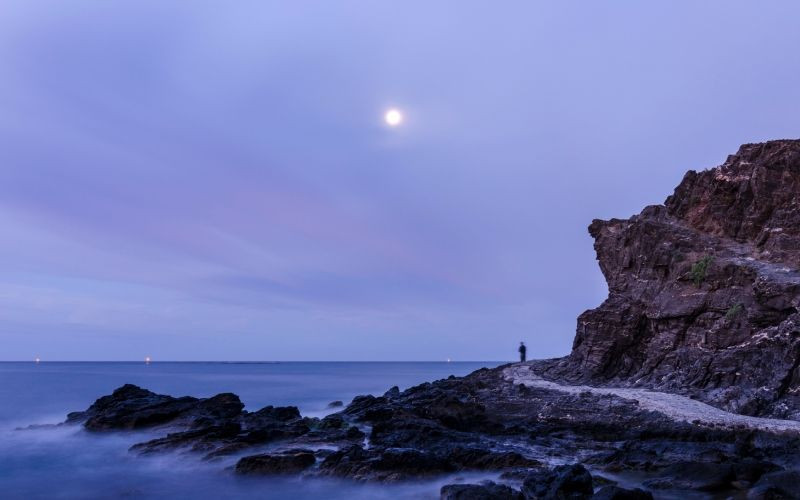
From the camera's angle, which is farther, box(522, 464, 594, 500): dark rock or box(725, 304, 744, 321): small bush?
box(725, 304, 744, 321): small bush

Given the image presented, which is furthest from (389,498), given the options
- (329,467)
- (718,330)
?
(718,330)

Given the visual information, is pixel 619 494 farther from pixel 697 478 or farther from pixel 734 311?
pixel 734 311

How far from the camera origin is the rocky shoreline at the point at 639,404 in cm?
1945

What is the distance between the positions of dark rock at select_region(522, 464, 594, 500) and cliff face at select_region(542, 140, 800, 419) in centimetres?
1402

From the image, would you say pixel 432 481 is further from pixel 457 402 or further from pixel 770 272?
pixel 770 272

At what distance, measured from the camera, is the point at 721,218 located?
125ft

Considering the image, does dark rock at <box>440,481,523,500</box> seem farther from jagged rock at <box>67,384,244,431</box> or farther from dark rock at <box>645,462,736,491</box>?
jagged rock at <box>67,384,244,431</box>

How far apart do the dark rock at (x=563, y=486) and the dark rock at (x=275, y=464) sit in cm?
906

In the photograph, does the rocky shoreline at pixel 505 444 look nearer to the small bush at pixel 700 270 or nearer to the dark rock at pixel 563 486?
the dark rock at pixel 563 486

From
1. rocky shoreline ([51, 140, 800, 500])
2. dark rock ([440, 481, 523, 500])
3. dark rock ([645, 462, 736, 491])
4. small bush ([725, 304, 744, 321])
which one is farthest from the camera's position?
small bush ([725, 304, 744, 321])

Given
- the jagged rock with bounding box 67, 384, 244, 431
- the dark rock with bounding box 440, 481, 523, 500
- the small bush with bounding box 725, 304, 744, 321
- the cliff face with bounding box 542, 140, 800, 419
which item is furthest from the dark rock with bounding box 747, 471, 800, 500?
the jagged rock with bounding box 67, 384, 244, 431

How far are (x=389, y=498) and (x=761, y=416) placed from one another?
1727 cm

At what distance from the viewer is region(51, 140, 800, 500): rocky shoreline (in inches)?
766

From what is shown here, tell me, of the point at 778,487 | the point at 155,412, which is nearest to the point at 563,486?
the point at 778,487
